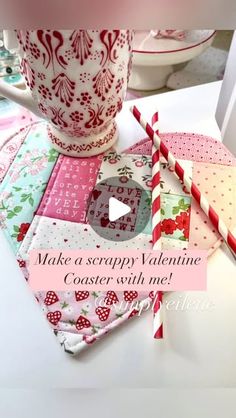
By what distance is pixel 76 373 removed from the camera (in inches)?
10.9

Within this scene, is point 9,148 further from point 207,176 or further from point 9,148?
point 207,176

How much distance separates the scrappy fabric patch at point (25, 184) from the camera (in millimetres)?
330

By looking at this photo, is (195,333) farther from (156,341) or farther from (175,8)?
(175,8)

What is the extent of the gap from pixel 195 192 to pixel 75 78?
0.42 feet

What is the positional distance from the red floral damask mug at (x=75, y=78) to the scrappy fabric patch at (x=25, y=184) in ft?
0.08

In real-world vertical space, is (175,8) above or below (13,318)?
above

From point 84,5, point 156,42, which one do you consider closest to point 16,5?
point 84,5

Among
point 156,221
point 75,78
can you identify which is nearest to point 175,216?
point 156,221

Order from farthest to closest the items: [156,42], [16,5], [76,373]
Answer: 1. [156,42]
2. [76,373]
3. [16,5]

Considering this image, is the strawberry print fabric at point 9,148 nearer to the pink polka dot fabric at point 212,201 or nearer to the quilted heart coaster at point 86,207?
the quilted heart coaster at point 86,207

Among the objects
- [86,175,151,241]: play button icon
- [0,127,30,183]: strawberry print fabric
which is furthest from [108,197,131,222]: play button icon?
[0,127,30,183]: strawberry print fabric

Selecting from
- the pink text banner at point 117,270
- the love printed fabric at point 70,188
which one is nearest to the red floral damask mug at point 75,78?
the love printed fabric at point 70,188

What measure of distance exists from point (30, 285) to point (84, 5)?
0.67ft

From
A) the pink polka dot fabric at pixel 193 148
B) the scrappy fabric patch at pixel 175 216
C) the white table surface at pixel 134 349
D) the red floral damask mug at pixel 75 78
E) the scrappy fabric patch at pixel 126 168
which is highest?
the red floral damask mug at pixel 75 78
